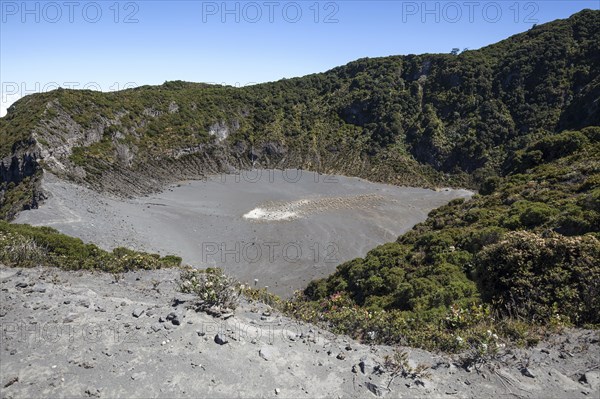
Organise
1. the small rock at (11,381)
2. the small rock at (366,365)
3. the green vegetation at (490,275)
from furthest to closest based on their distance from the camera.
A: 1. the green vegetation at (490,275)
2. the small rock at (366,365)
3. the small rock at (11,381)

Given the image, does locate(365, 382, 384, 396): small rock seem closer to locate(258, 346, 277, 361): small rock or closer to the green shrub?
locate(258, 346, 277, 361): small rock

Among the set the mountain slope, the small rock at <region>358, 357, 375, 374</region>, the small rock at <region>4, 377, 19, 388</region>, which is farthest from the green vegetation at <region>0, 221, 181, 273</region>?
the mountain slope

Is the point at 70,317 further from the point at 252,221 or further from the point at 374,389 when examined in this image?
the point at 252,221

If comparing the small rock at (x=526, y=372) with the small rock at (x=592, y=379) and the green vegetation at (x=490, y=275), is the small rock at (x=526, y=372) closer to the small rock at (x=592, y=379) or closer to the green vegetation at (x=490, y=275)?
the green vegetation at (x=490, y=275)

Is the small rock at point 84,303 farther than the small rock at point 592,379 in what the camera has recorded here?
Yes

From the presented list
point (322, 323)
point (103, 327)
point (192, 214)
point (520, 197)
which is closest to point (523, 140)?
point (520, 197)

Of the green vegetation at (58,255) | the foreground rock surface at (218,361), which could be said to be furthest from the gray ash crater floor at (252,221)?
the foreground rock surface at (218,361)
